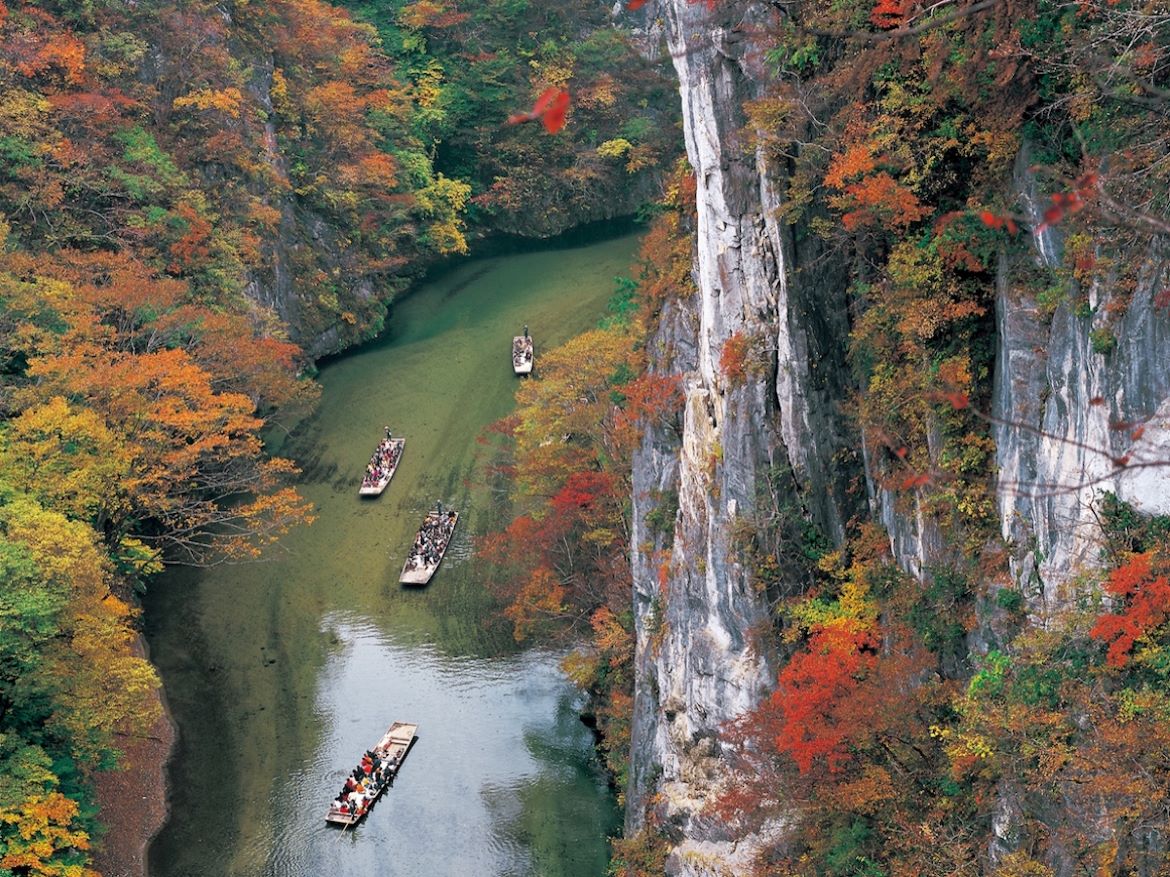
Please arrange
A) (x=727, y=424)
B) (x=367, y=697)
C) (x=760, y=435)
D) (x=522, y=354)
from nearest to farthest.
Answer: (x=760, y=435)
(x=727, y=424)
(x=367, y=697)
(x=522, y=354)

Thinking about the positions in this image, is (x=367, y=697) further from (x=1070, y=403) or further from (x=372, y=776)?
(x=1070, y=403)

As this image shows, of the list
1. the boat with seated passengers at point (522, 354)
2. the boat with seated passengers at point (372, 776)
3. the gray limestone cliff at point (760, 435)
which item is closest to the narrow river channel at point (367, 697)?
the boat with seated passengers at point (372, 776)

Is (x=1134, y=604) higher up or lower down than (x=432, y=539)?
lower down

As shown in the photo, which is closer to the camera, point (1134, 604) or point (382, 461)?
point (1134, 604)

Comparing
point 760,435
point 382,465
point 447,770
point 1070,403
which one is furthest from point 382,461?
point 1070,403

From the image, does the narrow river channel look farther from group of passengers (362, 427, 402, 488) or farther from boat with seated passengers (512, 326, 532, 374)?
boat with seated passengers (512, 326, 532, 374)

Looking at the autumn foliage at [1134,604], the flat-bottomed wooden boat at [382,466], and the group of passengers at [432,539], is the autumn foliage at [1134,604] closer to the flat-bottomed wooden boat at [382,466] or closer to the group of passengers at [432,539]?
the group of passengers at [432,539]

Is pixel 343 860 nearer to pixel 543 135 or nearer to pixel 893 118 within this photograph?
pixel 893 118
